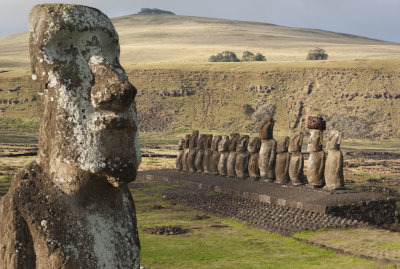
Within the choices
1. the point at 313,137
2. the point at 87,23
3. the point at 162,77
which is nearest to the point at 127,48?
the point at 162,77

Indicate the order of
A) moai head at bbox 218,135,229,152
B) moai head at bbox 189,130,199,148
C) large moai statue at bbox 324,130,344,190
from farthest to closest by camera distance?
moai head at bbox 189,130,199,148 → moai head at bbox 218,135,229,152 → large moai statue at bbox 324,130,344,190

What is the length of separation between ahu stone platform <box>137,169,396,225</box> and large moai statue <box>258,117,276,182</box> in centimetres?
45

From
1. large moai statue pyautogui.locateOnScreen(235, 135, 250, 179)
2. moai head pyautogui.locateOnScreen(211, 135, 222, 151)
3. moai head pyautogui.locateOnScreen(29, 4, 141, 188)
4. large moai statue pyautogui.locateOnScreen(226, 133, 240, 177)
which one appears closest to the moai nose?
moai head pyautogui.locateOnScreen(29, 4, 141, 188)

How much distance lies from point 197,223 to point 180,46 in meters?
106

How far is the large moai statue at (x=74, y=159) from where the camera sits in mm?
4035

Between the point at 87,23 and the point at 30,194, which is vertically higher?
the point at 87,23

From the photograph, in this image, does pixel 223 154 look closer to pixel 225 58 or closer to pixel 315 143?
pixel 315 143

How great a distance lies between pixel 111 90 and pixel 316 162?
14517 millimetres

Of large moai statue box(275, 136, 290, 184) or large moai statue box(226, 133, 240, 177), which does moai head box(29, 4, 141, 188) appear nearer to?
large moai statue box(275, 136, 290, 184)

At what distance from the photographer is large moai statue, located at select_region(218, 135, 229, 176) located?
912 inches

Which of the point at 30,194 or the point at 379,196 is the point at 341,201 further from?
the point at 30,194

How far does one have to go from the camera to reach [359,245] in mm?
12500

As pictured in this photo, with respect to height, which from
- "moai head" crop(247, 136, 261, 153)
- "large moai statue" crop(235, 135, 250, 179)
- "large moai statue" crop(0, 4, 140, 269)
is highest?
"large moai statue" crop(0, 4, 140, 269)

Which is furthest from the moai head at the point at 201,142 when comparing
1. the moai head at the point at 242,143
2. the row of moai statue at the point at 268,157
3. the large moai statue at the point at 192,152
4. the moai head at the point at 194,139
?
the moai head at the point at 242,143
